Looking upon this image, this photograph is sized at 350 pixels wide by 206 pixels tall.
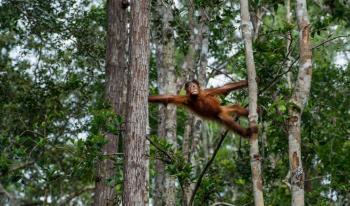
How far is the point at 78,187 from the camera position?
2009 centimetres

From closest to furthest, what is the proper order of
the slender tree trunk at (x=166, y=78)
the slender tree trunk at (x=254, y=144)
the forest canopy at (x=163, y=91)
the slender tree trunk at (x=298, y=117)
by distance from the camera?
the slender tree trunk at (x=254, y=144)
the slender tree trunk at (x=298, y=117)
the forest canopy at (x=163, y=91)
the slender tree trunk at (x=166, y=78)

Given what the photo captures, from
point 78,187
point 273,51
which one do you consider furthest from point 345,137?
point 78,187

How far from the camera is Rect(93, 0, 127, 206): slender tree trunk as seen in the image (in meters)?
10.1

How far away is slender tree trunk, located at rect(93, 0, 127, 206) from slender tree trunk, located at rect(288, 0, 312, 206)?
10.9 ft

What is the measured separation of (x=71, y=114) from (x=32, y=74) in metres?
1.35

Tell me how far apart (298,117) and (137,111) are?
6.45ft

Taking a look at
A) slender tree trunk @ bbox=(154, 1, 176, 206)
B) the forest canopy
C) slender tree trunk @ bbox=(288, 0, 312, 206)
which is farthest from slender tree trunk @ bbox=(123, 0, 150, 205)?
slender tree trunk @ bbox=(154, 1, 176, 206)

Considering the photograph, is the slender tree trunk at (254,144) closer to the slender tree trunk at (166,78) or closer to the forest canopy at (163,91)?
the forest canopy at (163,91)

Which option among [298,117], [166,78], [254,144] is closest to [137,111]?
[254,144]

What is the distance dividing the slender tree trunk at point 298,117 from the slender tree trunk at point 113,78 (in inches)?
131

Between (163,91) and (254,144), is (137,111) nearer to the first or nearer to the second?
(254,144)

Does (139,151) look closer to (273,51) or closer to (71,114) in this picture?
(273,51)

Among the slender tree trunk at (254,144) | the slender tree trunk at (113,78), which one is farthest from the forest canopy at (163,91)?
the slender tree trunk at (254,144)

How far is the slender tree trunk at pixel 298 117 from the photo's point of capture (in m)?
7.64
